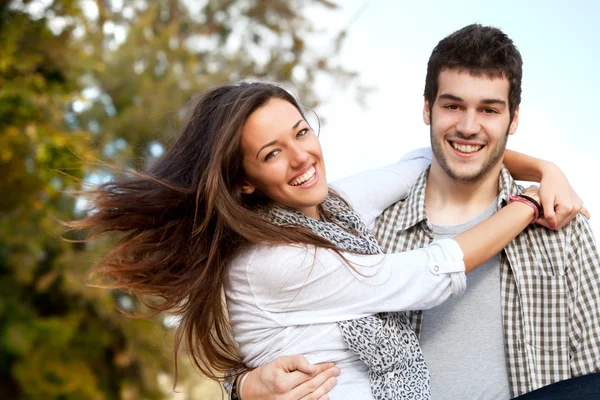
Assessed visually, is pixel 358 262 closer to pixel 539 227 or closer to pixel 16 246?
pixel 539 227

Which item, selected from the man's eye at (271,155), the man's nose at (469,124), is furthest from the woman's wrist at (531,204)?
the man's eye at (271,155)

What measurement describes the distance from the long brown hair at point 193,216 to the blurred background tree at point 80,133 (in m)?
3.81

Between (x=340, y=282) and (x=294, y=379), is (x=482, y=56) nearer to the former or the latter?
(x=340, y=282)

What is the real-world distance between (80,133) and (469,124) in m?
4.56

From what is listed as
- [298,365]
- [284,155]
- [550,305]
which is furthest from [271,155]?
[550,305]

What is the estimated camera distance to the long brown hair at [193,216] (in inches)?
78.9

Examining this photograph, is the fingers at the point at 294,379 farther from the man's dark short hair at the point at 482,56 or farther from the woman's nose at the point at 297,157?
the man's dark short hair at the point at 482,56

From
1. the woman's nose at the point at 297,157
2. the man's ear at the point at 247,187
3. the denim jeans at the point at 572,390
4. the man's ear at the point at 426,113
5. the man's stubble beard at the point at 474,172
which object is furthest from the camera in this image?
the man's ear at the point at 426,113

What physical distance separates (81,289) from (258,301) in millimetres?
5295

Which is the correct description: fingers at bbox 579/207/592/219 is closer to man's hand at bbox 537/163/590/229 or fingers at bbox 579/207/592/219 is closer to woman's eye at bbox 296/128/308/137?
man's hand at bbox 537/163/590/229

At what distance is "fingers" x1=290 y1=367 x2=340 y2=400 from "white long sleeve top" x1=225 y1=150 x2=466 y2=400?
0.15ft

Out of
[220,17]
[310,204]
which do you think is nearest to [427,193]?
[310,204]

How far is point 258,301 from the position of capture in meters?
1.96

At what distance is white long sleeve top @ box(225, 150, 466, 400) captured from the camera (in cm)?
193
